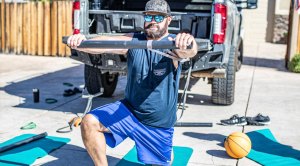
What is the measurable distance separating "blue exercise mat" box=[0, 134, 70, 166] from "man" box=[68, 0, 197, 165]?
1.39 m

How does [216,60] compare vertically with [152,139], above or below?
above

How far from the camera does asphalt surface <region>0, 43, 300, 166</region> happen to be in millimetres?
5430

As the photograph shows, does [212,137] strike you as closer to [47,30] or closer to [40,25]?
[47,30]

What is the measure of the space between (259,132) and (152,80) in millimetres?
2783

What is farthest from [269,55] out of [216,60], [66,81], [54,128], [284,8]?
[54,128]

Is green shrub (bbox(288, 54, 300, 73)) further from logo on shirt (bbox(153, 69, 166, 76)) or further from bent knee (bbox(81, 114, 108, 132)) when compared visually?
bent knee (bbox(81, 114, 108, 132))

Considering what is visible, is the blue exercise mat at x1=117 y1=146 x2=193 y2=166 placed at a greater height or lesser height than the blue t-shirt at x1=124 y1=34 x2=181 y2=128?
lesser

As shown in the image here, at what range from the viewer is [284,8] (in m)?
19.5

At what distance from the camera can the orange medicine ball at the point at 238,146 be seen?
5.04 metres

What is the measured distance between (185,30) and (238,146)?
3.01 metres

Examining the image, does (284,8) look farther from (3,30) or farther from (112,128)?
(112,128)

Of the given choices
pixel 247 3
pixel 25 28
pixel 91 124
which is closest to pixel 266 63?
pixel 247 3

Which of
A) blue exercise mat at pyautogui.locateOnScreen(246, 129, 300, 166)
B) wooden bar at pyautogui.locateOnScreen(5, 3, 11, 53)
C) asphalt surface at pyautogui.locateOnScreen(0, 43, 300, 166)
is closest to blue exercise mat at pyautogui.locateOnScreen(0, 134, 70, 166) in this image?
asphalt surface at pyautogui.locateOnScreen(0, 43, 300, 166)

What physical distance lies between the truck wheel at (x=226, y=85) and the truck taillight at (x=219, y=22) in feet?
3.49
